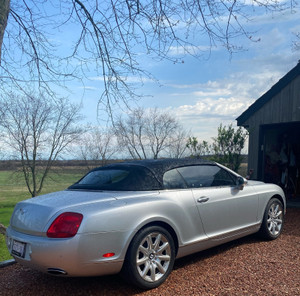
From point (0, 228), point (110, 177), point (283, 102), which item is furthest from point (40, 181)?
point (110, 177)

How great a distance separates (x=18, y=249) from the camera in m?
3.72

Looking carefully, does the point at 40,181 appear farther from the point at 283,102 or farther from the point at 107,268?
the point at 107,268

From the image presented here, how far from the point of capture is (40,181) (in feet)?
75.9

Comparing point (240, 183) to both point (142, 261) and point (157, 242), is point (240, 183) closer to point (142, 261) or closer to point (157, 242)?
point (157, 242)

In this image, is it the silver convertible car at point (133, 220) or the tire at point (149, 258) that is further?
the tire at point (149, 258)

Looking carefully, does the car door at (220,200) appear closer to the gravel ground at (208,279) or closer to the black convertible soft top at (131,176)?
the black convertible soft top at (131,176)

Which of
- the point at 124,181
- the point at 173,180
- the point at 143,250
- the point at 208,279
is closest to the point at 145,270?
the point at 143,250

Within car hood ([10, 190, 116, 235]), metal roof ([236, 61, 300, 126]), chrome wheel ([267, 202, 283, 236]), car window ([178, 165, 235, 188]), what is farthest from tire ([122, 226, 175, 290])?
metal roof ([236, 61, 300, 126])

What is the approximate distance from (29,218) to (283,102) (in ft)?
27.7

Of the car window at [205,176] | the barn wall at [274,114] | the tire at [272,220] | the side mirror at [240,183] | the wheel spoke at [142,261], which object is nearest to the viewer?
the wheel spoke at [142,261]

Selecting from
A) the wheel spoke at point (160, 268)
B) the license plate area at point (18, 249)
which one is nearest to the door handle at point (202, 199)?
the wheel spoke at point (160, 268)

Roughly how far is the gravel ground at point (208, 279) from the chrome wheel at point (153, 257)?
0.58 feet

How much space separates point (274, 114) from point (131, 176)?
7237 millimetres

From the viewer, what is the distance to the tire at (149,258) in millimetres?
3602
